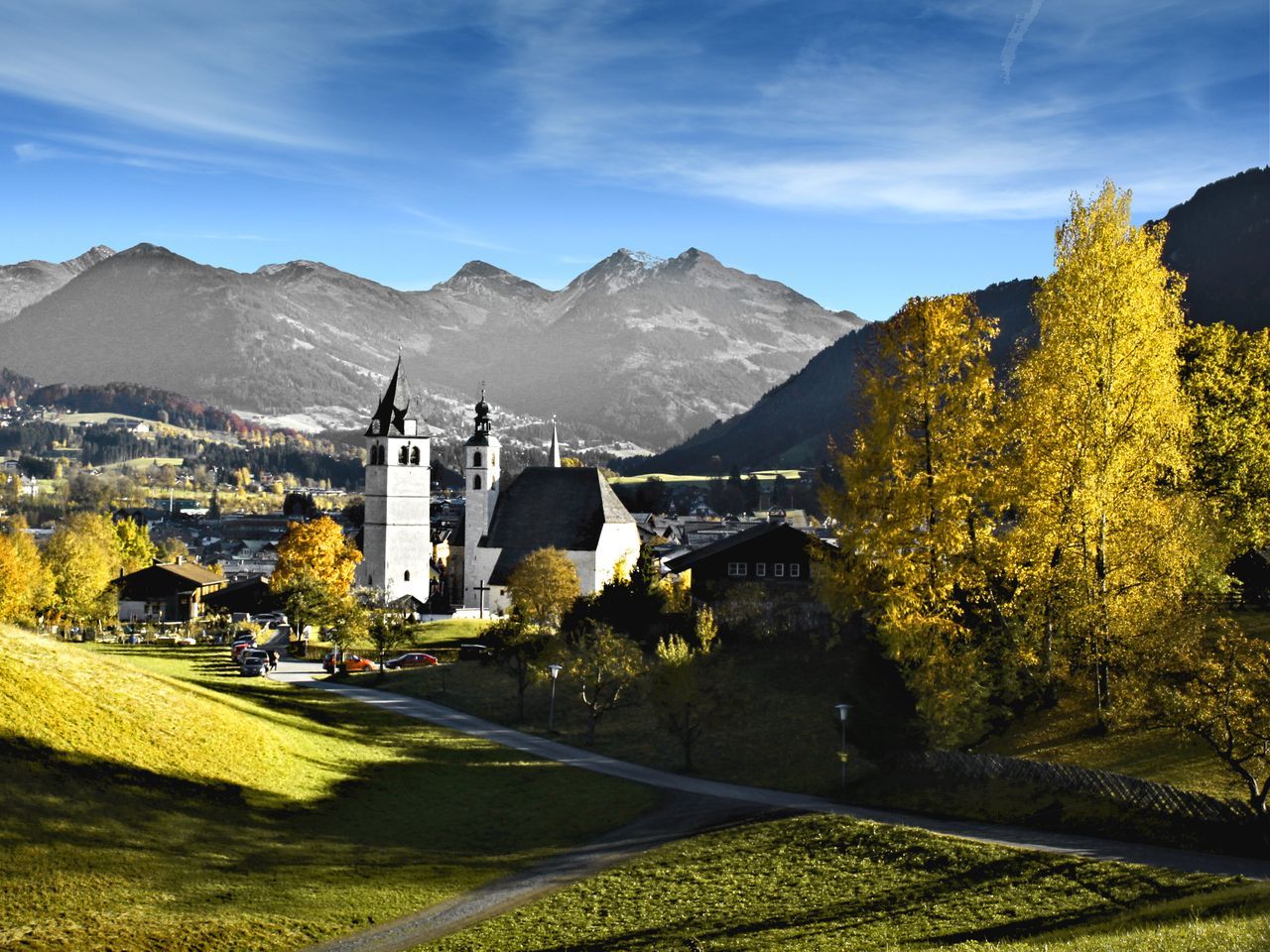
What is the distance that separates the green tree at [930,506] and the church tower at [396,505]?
70033mm

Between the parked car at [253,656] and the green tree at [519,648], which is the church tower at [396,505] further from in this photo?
the green tree at [519,648]

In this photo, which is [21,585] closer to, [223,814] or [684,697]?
[223,814]

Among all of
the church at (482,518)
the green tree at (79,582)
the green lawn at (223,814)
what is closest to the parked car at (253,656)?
the green lawn at (223,814)

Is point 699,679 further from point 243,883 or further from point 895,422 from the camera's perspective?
point 243,883

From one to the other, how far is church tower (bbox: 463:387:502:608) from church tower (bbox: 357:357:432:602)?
14.8 ft

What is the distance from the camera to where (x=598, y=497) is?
9094 cm

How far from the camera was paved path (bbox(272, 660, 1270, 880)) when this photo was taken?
930 inches

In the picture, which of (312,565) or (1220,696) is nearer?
(1220,696)

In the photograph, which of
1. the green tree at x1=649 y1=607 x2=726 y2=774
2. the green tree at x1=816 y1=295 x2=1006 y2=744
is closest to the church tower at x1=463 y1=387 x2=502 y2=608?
the green tree at x1=649 y1=607 x2=726 y2=774

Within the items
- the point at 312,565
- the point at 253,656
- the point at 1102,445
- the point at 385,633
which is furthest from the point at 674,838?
the point at 312,565

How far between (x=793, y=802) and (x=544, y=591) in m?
37.5

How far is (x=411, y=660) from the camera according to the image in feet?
222

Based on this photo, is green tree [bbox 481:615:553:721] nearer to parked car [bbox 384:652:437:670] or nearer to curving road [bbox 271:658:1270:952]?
curving road [bbox 271:658:1270:952]

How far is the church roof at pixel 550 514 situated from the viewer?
89125 mm
